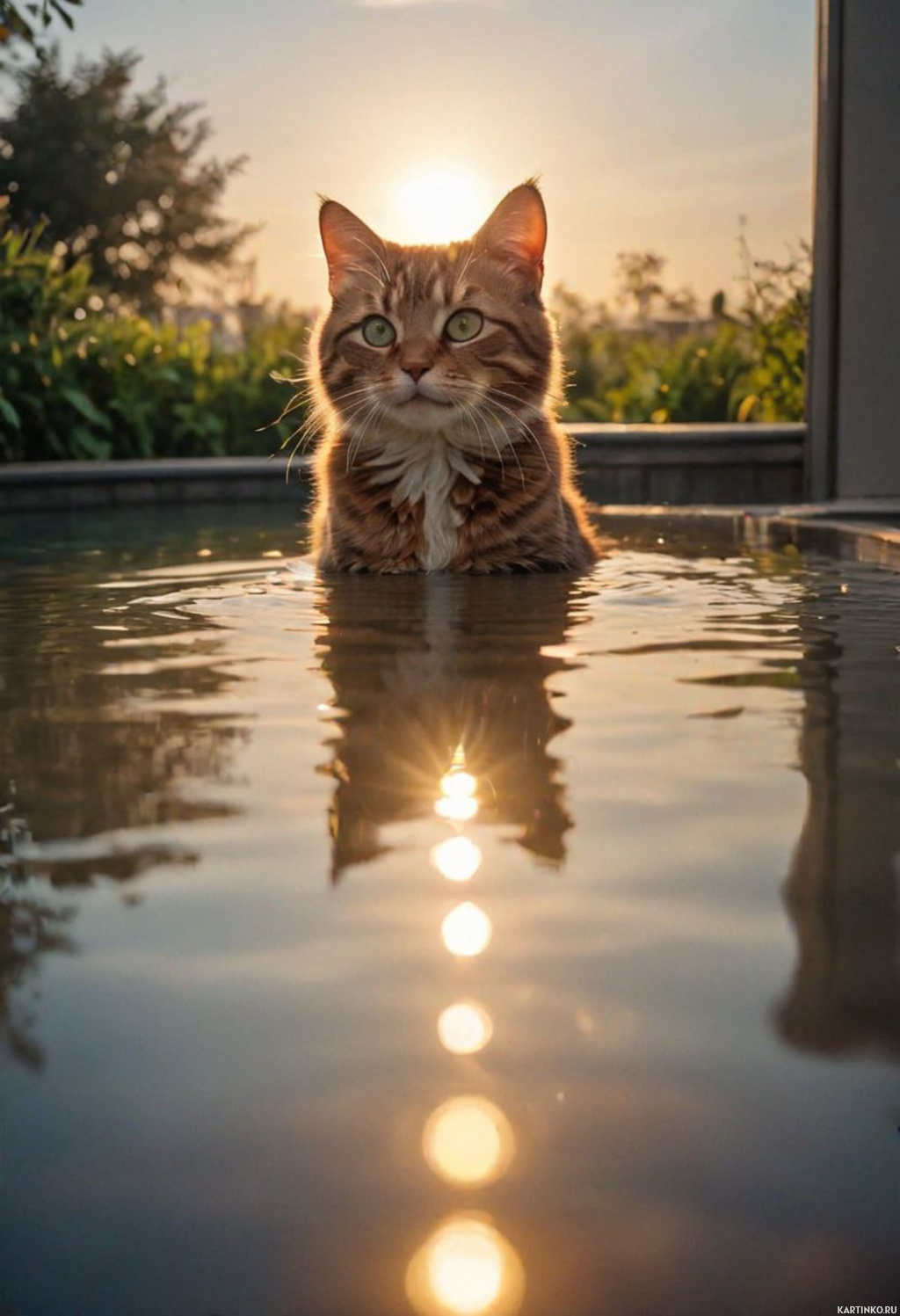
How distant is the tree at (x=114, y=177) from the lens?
118ft

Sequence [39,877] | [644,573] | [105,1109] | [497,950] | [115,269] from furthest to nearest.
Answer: [115,269] → [644,573] → [39,877] → [497,950] → [105,1109]

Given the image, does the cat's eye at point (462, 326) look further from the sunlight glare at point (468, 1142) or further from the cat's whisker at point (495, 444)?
the sunlight glare at point (468, 1142)

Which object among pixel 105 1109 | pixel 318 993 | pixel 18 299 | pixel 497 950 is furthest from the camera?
pixel 18 299

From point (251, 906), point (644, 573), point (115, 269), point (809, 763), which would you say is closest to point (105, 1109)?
point (251, 906)

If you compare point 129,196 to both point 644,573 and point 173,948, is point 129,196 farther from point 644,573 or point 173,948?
point 173,948

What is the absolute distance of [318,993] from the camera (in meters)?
1.57

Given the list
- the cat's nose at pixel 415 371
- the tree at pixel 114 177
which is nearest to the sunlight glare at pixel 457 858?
the cat's nose at pixel 415 371

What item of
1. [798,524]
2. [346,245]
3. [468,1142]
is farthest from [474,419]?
[468,1142]

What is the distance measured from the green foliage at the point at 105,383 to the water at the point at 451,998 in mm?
8428

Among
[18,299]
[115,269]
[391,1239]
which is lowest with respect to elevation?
[391,1239]

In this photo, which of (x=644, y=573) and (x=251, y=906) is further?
(x=644, y=573)

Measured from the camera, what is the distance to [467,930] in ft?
→ 5.71

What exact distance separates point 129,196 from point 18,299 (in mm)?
26812

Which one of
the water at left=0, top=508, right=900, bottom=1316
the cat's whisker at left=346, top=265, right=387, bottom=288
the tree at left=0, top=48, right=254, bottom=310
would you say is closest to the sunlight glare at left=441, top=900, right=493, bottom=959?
the water at left=0, top=508, right=900, bottom=1316
